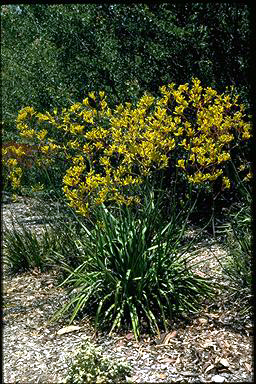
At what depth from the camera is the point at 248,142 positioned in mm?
6516

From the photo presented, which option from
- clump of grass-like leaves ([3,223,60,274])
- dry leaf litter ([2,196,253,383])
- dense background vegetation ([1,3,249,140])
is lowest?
dry leaf litter ([2,196,253,383])

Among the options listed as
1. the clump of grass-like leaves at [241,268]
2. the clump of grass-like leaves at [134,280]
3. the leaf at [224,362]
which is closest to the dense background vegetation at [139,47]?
the clump of grass-like leaves at [241,268]

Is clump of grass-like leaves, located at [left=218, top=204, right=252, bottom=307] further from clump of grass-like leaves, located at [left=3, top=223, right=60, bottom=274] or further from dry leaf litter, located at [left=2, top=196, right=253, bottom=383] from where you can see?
clump of grass-like leaves, located at [left=3, top=223, right=60, bottom=274]

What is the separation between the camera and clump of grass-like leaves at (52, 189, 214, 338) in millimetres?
4234

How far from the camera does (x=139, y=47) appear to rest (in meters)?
7.14

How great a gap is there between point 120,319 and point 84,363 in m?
0.66

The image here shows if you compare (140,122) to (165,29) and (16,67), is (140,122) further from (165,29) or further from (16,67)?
(16,67)

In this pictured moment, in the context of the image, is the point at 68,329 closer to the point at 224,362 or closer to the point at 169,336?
the point at 169,336

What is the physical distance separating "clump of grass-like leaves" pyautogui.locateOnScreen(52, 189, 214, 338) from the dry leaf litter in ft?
0.36

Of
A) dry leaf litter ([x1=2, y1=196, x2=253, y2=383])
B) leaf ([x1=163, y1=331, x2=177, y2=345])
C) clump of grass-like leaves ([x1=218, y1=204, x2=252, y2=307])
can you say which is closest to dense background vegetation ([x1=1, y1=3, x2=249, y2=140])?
clump of grass-like leaves ([x1=218, y1=204, x2=252, y2=307])

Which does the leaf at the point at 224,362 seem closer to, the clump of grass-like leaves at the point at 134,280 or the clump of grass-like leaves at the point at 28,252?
the clump of grass-like leaves at the point at 134,280

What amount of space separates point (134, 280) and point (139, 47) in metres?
3.70

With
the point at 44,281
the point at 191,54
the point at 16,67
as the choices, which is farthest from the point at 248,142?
the point at 16,67

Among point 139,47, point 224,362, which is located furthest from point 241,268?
point 139,47
